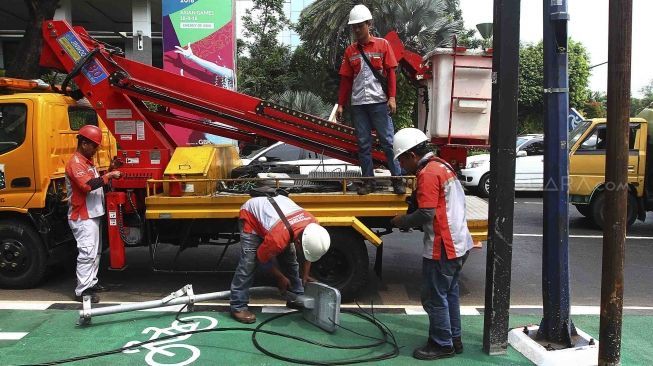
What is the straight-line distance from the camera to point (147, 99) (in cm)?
552

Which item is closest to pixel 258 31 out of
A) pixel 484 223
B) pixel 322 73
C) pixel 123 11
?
pixel 322 73

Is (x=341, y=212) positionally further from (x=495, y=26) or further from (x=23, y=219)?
(x=23, y=219)

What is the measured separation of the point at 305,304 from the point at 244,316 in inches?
21.4

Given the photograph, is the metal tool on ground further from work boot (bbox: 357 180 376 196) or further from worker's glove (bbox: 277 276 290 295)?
work boot (bbox: 357 180 376 196)

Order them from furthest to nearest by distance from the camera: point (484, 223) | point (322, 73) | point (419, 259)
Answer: point (322, 73) < point (419, 259) < point (484, 223)

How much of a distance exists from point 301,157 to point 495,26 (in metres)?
6.68

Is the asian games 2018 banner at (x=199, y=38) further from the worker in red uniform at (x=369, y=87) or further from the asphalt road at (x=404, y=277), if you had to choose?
the worker in red uniform at (x=369, y=87)

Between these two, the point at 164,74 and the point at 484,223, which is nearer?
the point at 484,223

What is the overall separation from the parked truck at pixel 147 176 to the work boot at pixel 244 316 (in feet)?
2.91

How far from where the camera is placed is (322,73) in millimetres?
23984

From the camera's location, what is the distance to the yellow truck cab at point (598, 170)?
8672 millimetres

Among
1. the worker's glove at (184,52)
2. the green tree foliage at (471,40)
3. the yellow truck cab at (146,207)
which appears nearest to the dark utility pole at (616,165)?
the yellow truck cab at (146,207)

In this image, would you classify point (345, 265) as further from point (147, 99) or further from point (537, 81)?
point (537, 81)

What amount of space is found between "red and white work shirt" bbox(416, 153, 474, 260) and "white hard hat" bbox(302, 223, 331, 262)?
2.62 feet
